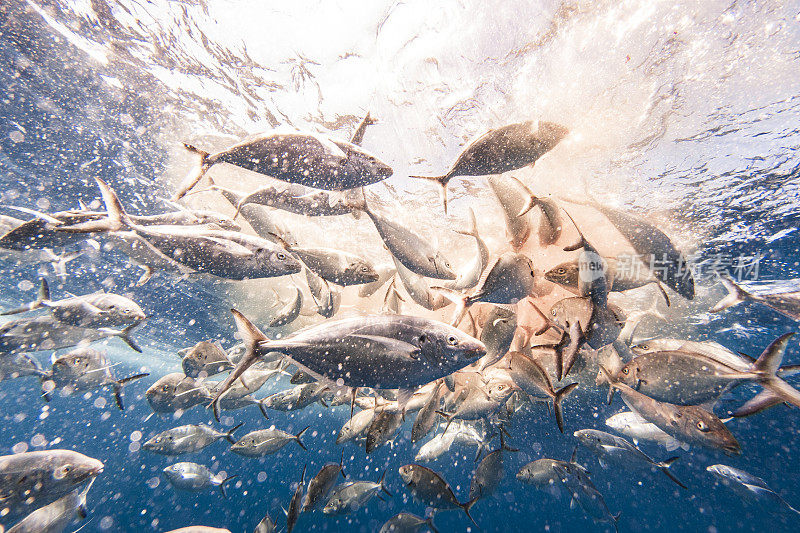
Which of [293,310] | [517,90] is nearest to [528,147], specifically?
[293,310]

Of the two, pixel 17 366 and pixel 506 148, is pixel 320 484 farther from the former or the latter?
pixel 17 366

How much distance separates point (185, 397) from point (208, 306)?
11.9 metres

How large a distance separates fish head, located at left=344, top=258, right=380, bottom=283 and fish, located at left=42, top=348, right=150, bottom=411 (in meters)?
5.21

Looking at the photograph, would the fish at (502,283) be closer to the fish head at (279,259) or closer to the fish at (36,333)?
the fish head at (279,259)

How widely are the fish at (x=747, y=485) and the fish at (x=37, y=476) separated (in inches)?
567

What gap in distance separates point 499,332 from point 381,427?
2.16 m

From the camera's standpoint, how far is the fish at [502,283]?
107 inches

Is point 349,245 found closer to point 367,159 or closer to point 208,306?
point 208,306

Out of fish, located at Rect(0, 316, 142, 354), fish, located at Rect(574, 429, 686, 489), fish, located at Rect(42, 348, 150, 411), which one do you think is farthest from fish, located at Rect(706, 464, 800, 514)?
fish, located at Rect(42, 348, 150, 411)

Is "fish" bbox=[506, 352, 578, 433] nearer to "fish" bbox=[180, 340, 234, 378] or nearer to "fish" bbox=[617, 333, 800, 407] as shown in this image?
"fish" bbox=[617, 333, 800, 407]

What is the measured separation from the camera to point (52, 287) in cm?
1638

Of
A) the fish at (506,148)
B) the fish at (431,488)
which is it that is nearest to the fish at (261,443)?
the fish at (431,488)

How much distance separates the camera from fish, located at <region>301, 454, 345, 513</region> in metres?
4.36

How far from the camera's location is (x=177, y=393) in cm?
559
